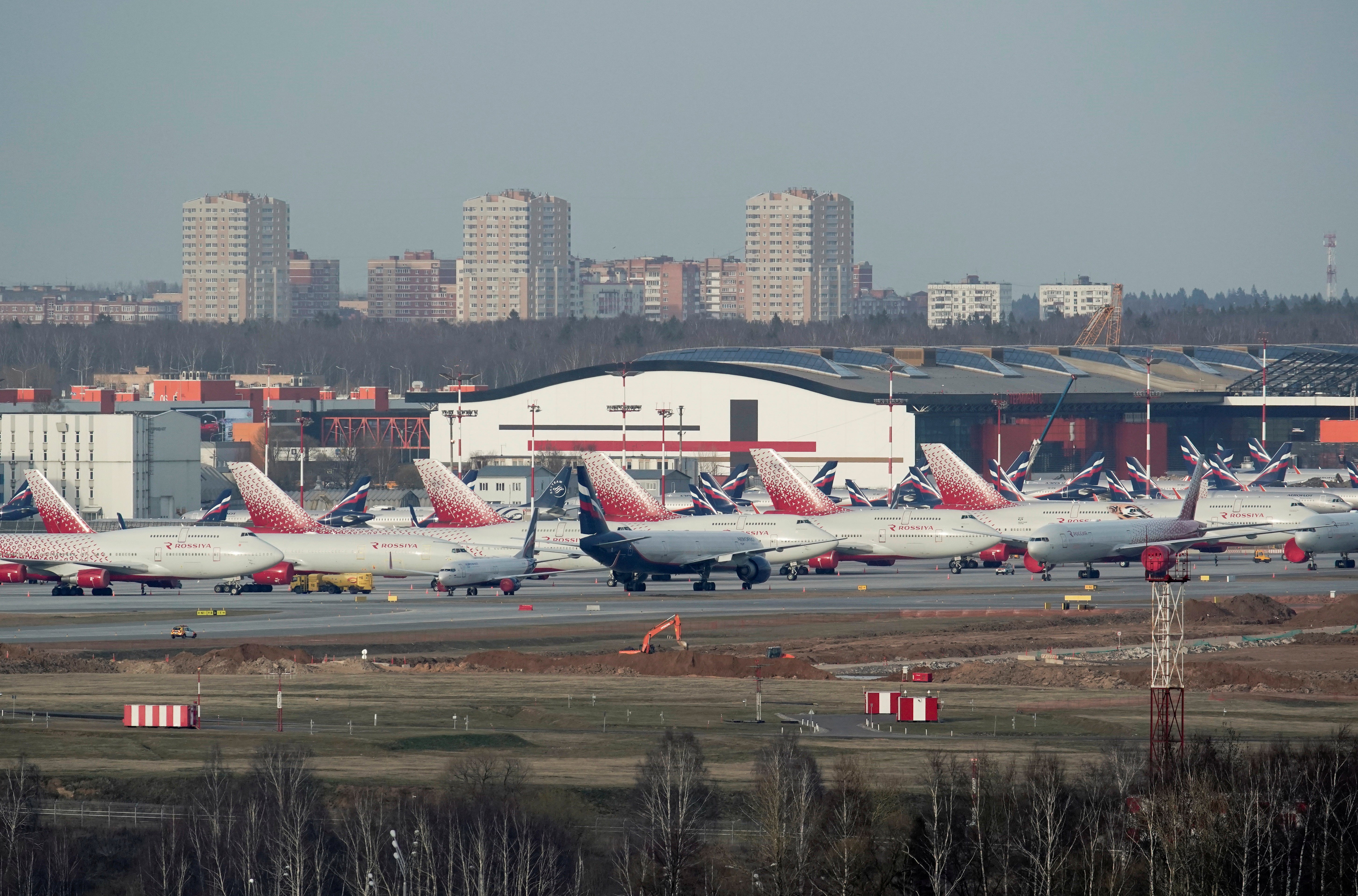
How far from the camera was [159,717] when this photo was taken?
154ft

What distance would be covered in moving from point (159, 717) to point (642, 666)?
19.6 m

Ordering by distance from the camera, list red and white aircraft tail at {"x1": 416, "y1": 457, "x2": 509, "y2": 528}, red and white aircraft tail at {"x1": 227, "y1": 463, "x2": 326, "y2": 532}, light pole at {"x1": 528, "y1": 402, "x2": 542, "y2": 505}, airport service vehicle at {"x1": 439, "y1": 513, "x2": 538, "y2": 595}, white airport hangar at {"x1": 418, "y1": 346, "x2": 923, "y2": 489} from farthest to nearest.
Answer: white airport hangar at {"x1": 418, "y1": 346, "x2": 923, "y2": 489}, light pole at {"x1": 528, "y1": 402, "x2": 542, "y2": 505}, red and white aircraft tail at {"x1": 416, "y1": 457, "x2": 509, "y2": 528}, red and white aircraft tail at {"x1": 227, "y1": 463, "x2": 326, "y2": 532}, airport service vehicle at {"x1": 439, "y1": 513, "x2": 538, "y2": 595}

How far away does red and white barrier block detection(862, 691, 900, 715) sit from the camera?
1953 inches

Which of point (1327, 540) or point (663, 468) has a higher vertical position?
point (663, 468)

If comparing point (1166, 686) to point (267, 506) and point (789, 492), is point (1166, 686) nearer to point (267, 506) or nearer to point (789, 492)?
point (267, 506)

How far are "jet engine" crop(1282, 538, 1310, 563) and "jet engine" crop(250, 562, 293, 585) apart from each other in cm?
5353

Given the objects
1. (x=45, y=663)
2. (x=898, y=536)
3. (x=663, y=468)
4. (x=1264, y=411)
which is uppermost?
(x=1264, y=411)

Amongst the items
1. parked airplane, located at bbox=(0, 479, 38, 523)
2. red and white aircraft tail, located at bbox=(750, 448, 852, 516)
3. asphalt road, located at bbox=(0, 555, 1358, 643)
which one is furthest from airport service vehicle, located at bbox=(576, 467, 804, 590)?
parked airplane, located at bbox=(0, 479, 38, 523)

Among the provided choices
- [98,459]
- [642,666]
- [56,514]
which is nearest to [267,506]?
[56,514]

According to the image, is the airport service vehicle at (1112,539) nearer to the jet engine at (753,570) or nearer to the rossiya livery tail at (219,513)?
the jet engine at (753,570)

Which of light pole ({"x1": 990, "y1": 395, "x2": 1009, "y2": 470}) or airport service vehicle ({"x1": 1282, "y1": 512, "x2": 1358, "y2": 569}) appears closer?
airport service vehicle ({"x1": 1282, "y1": 512, "x2": 1358, "y2": 569})

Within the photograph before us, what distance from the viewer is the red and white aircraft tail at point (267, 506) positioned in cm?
9831

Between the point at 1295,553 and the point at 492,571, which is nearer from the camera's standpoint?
the point at 492,571

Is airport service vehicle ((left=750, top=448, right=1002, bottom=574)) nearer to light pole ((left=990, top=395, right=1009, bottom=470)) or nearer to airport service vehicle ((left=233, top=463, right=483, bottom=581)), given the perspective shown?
airport service vehicle ((left=233, top=463, right=483, bottom=581))
